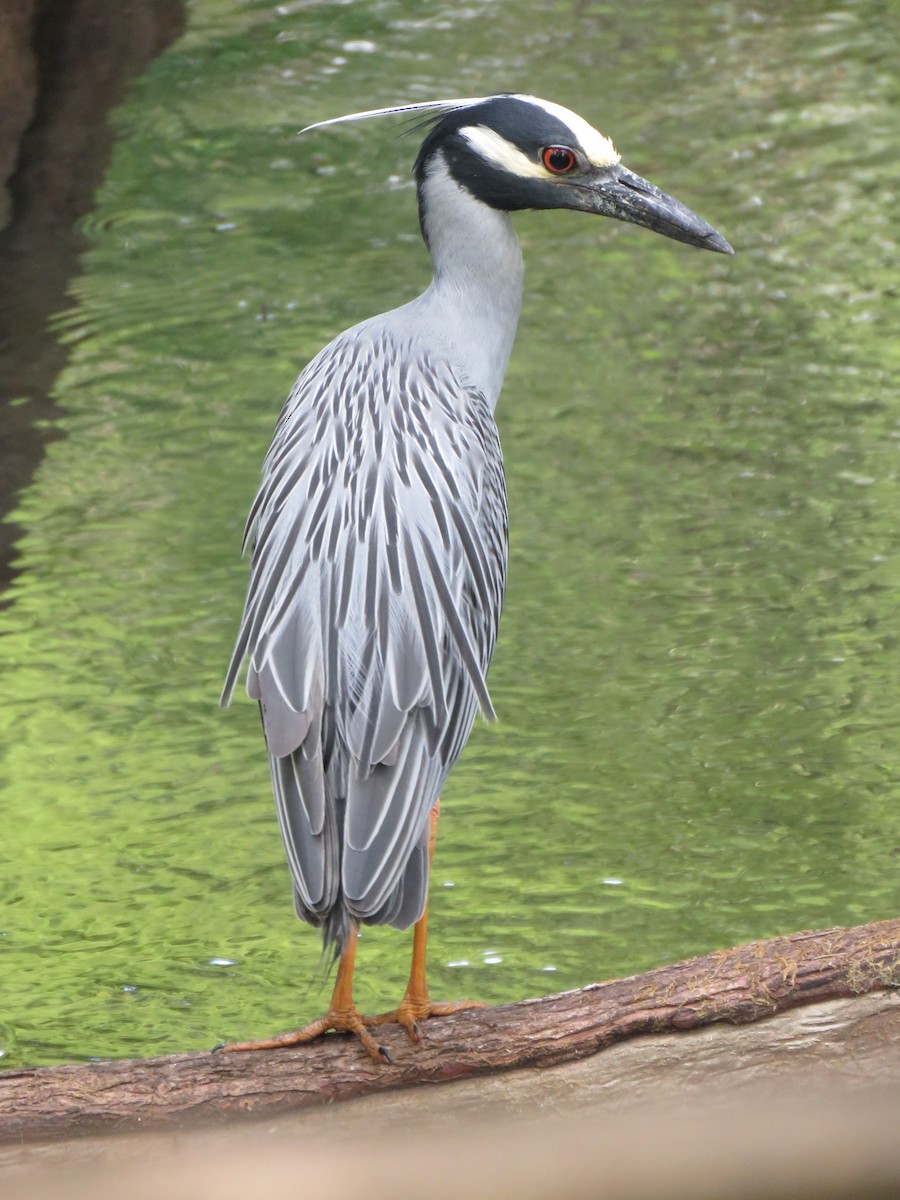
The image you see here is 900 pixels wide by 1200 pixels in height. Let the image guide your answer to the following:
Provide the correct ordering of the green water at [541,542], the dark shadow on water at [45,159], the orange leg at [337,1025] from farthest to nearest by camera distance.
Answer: the dark shadow on water at [45,159]
the green water at [541,542]
the orange leg at [337,1025]

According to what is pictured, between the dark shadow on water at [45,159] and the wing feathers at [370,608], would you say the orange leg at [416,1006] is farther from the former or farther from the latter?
the dark shadow on water at [45,159]

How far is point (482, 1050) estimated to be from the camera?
8.04ft

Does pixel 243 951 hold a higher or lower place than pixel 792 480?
lower

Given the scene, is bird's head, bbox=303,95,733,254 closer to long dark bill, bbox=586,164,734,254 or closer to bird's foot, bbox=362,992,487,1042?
long dark bill, bbox=586,164,734,254

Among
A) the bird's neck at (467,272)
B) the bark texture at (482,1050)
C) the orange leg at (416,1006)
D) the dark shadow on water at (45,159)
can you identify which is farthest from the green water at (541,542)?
the bird's neck at (467,272)

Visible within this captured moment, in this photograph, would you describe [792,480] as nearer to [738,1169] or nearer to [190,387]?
[190,387]

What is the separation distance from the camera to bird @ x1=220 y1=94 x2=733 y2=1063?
2.44 metres

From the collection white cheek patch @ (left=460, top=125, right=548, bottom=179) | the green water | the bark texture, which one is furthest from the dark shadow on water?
the bark texture

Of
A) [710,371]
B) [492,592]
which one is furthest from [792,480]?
[492,592]

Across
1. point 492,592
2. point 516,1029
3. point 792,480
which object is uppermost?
point 492,592

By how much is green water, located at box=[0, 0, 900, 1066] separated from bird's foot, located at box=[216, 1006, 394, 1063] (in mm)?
966

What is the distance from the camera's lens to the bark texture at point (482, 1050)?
2.40 meters

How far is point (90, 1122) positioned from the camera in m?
2.40

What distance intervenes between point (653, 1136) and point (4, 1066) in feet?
5.22
